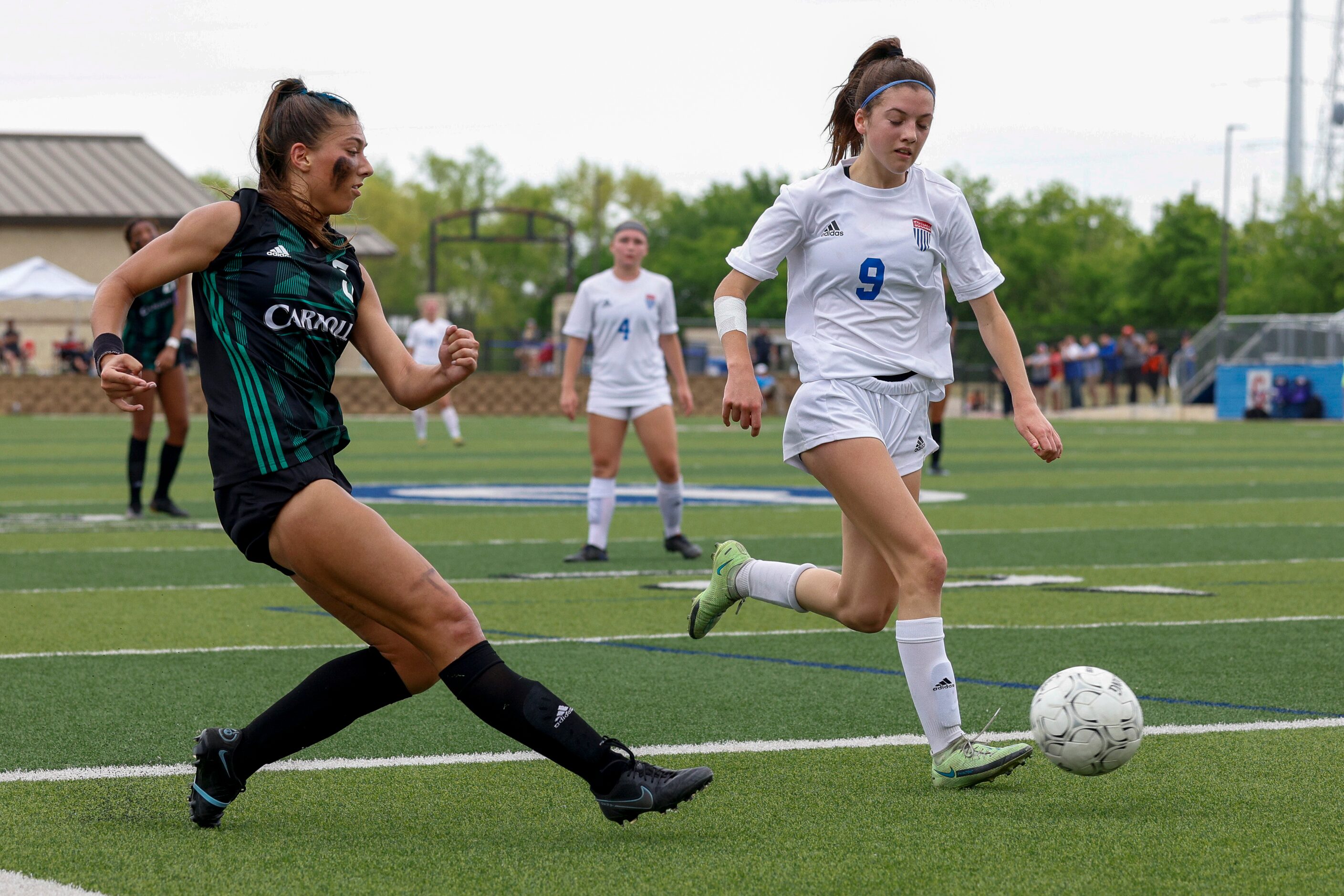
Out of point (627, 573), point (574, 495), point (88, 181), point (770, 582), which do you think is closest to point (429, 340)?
point (574, 495)

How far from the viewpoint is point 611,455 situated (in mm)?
11211

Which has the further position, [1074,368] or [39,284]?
[1074,368]

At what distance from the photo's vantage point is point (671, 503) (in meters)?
11.3

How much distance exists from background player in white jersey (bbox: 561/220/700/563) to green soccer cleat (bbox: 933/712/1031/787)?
619 centimetres

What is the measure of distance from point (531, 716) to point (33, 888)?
116 cm

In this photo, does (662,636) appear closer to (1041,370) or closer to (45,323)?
(1041,370)

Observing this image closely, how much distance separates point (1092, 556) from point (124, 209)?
5373 centimetres

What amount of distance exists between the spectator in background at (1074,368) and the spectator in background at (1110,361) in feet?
2.35

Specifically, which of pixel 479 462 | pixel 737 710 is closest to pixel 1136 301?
pixel 479 462

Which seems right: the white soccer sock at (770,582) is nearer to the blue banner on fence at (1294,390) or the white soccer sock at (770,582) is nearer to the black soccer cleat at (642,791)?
the black soccer cleat at (642,791)

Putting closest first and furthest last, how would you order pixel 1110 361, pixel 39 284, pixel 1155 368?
1. pixel 39 284
2. pixel 1155 368
3. pixel 1110 361

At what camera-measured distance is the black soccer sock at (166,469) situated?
1373 cm

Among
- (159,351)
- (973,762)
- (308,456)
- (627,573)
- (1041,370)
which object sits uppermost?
(1041,370)

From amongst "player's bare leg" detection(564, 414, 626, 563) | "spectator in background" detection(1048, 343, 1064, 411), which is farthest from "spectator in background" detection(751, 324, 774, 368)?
"player's bare leg" detection(564, 414, 626, 563)
